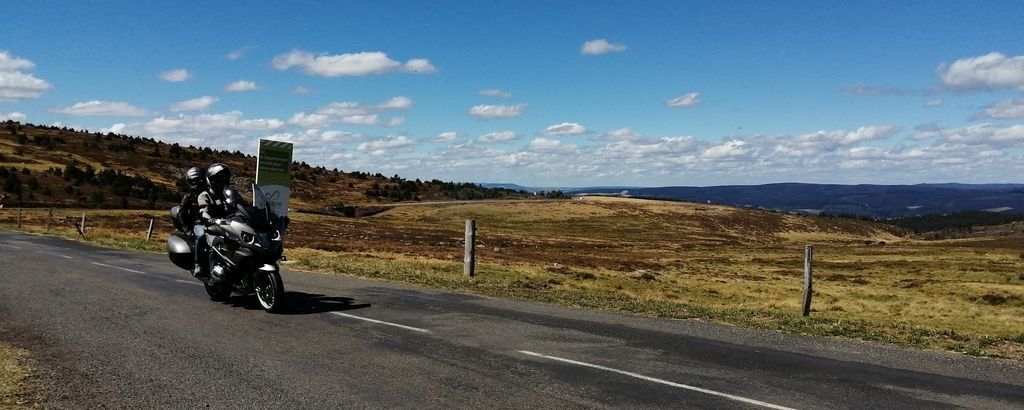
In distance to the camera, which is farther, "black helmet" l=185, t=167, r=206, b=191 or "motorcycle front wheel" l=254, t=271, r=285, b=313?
"black helmet" l=185, t=167, r=206, b=191

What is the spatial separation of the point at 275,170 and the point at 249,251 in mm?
12821

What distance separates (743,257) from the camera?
62.6 meters

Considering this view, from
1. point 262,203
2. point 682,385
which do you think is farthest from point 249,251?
point 682,385

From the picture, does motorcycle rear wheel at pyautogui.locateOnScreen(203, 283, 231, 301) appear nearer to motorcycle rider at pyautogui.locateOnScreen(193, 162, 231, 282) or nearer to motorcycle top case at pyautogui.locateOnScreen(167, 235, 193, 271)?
motorcycle rider at pyautogui.locateOnScreen(193, 162, 231, 282)

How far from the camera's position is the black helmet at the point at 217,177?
1295cm

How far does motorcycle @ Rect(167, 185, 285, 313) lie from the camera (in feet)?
39.4

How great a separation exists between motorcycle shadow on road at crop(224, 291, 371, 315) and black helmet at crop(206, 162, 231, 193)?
2.30 meters

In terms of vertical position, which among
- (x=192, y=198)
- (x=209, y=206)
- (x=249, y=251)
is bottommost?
(x=249, y=251)

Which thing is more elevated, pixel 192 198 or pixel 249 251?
pixel 192 198

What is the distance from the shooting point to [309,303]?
45.2 ft

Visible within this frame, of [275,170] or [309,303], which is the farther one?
[275,170]

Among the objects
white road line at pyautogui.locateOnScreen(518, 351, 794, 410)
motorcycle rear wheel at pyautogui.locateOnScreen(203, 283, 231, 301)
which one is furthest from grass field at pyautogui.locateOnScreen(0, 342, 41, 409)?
white road line at pyautogui.locateOnScreen(518, 351, 794, 410)

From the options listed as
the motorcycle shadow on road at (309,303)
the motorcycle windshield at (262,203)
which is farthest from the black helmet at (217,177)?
the motorcycle shadow on road at (309,303)

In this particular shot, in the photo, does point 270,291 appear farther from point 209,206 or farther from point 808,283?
point 808,283
